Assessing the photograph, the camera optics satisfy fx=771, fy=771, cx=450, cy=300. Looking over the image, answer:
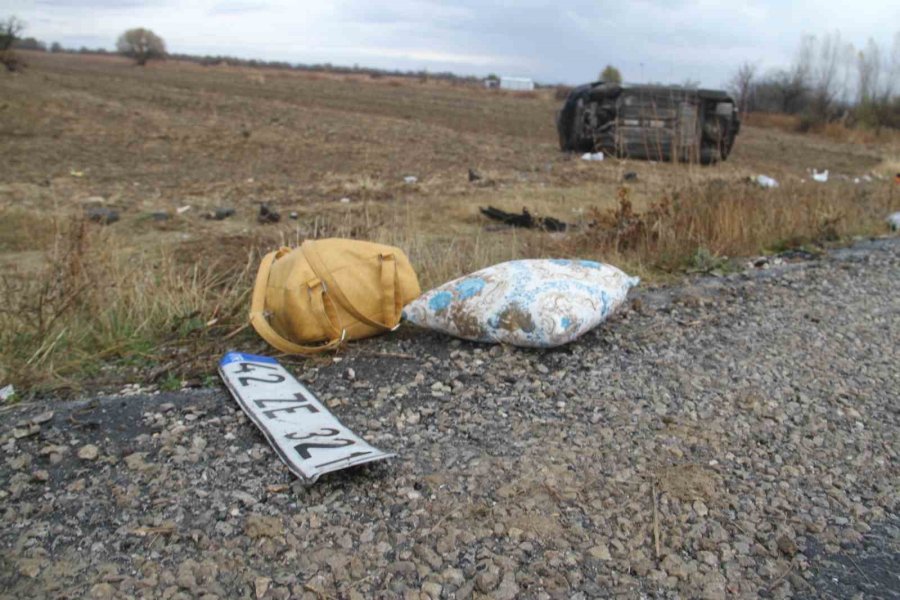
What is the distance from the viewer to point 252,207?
7535 millimetres

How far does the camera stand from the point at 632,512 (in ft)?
7.09

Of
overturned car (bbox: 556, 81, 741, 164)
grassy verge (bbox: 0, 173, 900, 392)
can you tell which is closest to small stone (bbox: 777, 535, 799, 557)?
grassy verge (bbox: 0, 173, 900, 392)

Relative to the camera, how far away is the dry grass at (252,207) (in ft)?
11.6

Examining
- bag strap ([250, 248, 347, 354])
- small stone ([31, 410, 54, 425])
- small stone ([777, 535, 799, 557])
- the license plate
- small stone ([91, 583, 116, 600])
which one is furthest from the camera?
bag strap ([250, 248, 347, 354])

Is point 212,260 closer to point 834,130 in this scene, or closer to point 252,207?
point 252,207

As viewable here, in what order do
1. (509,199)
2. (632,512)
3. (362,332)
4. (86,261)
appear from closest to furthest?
(632,512), (362,332), (86,261), (509,199)

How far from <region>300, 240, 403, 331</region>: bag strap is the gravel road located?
4.8 inches

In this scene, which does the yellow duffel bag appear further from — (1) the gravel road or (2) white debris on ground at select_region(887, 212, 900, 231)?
(2) white debris on ground at select_region(887, 212, 900, 231)

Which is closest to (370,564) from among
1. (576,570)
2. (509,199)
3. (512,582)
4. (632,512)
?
(512,582)

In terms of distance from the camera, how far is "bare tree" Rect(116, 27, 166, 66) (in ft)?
174

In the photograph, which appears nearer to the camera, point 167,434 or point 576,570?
point 576,570

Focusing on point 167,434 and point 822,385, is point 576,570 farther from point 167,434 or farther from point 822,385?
point 822,385

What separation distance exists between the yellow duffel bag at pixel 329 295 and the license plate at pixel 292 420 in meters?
0.21

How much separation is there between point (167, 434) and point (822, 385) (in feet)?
8.17
